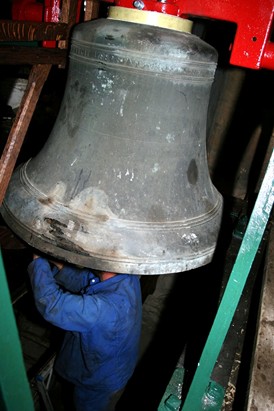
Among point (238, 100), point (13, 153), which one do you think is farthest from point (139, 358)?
point (13, 153)

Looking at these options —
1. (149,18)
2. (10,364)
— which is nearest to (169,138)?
(149,18)

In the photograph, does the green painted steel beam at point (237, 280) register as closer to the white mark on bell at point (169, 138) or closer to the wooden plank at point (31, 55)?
the white mark on bell at point (169, 138)

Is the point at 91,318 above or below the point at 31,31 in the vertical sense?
below

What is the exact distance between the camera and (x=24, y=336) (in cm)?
350

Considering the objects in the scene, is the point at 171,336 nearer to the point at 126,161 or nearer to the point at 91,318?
the point at 91,318

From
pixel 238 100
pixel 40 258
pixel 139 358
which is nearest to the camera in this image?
pixel 40 258

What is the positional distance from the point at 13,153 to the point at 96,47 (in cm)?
47

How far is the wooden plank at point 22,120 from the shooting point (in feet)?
3.71

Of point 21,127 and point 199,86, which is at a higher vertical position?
point 199,86

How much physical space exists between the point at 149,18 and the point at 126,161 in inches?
16.3

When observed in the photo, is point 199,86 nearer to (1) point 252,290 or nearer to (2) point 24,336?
(1) point 252,290

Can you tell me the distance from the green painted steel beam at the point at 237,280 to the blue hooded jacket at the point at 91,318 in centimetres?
82

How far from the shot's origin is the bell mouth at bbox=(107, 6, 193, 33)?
3.14 feet

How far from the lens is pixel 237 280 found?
2.87 ft
